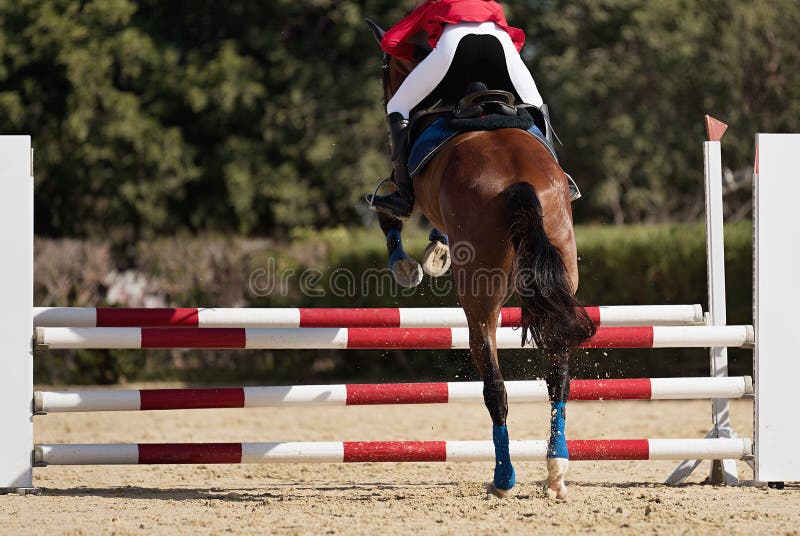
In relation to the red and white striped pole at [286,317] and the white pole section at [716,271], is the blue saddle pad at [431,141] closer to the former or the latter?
the red and white striped pole at [286,317]

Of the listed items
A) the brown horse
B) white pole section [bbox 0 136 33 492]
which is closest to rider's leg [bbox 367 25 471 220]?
the brown horse

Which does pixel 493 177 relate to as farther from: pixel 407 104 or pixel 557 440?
pixel 557 440

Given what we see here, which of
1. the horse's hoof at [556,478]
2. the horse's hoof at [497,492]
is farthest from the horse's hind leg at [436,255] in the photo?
the horse's hoof at [556,478]

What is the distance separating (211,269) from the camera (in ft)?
46.9

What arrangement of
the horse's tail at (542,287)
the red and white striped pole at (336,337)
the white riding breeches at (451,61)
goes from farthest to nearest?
1. the white riding breeches at (451,61)
2. the red and white striped pole at (336,337)
3. the horse's tail at (542,287)

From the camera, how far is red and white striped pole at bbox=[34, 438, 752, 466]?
509 cm

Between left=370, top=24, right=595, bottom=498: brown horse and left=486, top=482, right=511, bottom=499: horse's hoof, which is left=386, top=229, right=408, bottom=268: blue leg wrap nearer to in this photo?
left=370, top=24, right=595, bottom=498: brown horse

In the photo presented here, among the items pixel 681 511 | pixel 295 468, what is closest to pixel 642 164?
pixel 295 468

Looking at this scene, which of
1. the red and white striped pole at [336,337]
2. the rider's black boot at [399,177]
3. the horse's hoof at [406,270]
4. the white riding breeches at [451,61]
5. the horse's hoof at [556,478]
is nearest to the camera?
→ the horse's hoof at [556,478]

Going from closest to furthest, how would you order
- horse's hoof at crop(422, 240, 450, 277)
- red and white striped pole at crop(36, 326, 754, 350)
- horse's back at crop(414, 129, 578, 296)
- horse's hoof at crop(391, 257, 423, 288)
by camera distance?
horse's back at crop(414, 129, 578, 296)
red and white striped pole at crop(36, 326, 754, 350)
horse's hoof at crop(391, 257, 423, 288)
horse's hoof at crop(422, 240, 450, 277)

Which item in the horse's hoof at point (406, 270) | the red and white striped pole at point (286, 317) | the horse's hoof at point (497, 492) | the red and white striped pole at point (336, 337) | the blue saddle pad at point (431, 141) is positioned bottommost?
the horse's hoof at point (497, 492)

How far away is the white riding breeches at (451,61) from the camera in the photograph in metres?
5.29

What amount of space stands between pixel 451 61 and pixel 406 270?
1.37m

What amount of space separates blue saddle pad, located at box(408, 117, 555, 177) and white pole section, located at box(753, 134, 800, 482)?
1.23 meters
